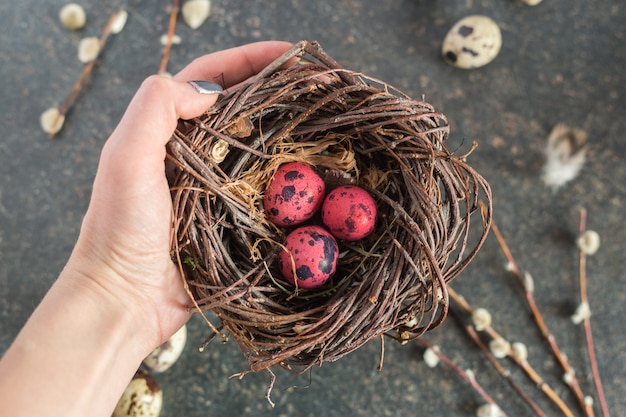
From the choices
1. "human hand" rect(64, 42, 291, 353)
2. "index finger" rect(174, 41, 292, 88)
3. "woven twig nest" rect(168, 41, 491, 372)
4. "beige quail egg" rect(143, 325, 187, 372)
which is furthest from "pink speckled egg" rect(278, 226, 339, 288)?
"beige quail egg" rect(143, 325, 187, 372)

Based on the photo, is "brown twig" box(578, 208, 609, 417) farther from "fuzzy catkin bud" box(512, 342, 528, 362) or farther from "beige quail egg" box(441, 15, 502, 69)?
"beige quail egg" box(441, 15, 502, 69)

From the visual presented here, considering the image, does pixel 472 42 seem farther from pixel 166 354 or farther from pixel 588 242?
pixel 166 354

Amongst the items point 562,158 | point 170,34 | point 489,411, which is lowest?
point 489,411

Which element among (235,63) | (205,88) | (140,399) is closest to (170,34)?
(235,63)

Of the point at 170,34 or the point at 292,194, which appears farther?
the point at 170,34

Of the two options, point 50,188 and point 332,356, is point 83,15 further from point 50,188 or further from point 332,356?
point 332,356

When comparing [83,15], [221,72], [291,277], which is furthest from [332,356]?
[83,15]
